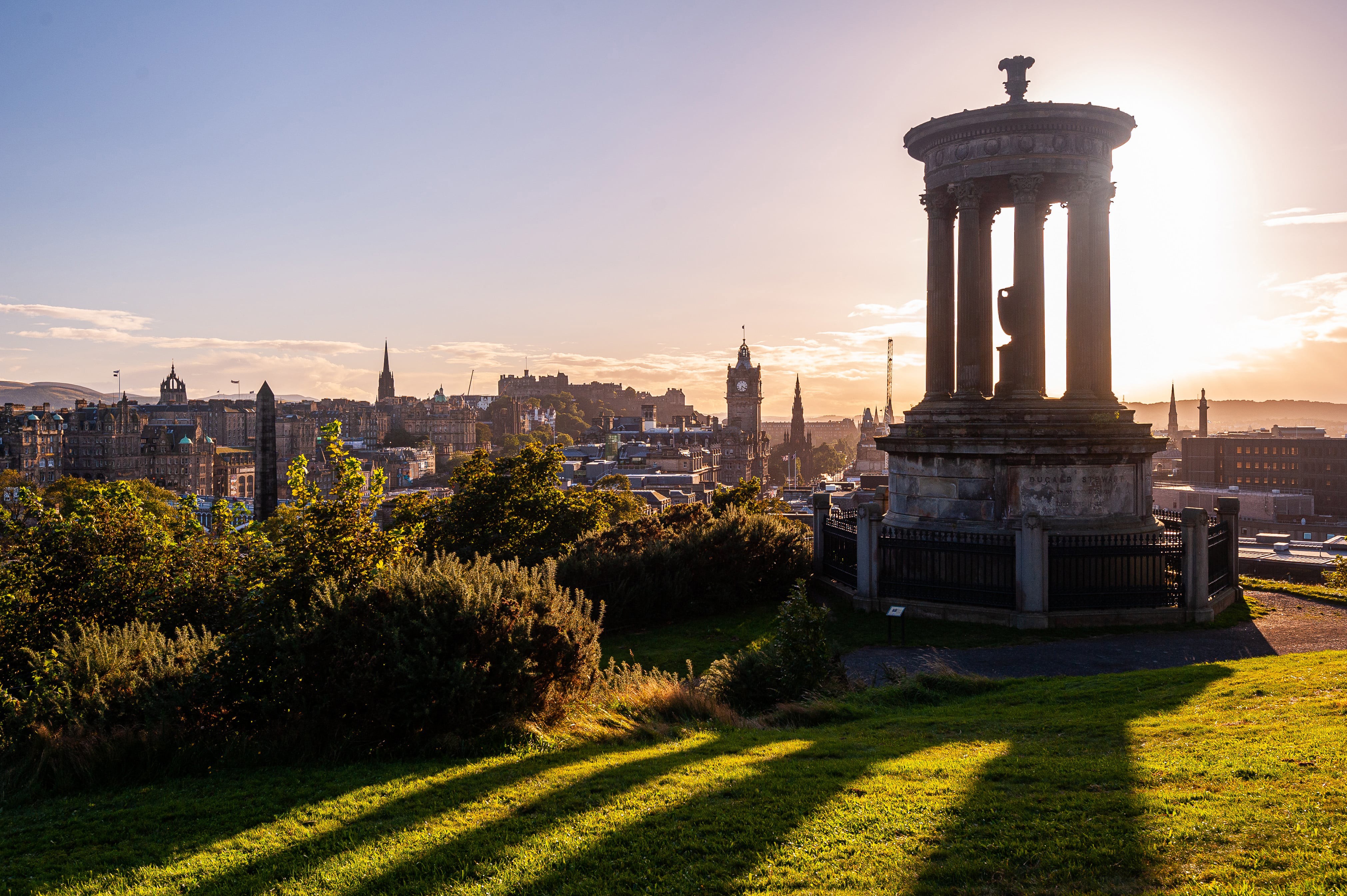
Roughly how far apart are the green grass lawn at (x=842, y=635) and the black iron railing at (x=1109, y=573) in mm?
593

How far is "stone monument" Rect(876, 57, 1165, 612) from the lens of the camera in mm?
20328

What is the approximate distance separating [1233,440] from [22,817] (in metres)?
167

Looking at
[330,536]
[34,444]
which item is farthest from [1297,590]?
[34,444]

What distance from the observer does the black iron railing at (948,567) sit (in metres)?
18.5

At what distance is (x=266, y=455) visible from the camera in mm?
43250

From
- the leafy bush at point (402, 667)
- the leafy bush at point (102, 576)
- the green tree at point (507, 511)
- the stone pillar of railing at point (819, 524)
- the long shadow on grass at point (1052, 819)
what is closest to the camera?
the long shadow on grass at point (1052, 819)

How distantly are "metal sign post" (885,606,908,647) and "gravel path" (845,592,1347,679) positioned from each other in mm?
344

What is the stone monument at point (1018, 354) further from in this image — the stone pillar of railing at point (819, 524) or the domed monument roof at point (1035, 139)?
the stone pillar of railing at point (819, 524)

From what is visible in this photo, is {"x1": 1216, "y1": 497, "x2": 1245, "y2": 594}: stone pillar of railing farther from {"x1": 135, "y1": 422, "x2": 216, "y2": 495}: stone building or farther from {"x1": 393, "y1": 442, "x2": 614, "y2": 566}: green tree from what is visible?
{"x1": 135, "y1": 422, "x2": 216, "y2": 495}: stone building

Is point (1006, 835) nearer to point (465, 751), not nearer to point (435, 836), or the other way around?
point (435, 836)

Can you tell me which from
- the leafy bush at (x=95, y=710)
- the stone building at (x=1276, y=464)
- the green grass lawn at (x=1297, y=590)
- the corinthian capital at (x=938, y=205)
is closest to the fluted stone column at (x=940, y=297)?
the corinthian capital at (x=938, y=205)

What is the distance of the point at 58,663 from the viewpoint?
34.2 feet

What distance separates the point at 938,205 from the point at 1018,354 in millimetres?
4692

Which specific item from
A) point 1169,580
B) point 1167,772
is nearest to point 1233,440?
point 1169,580
